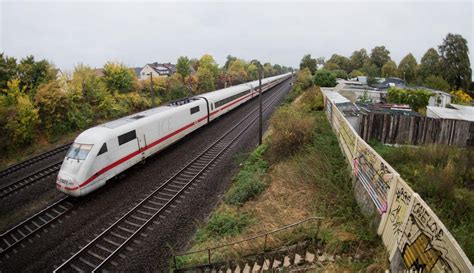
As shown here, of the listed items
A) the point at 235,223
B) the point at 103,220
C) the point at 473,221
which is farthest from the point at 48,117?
the point at 473,221

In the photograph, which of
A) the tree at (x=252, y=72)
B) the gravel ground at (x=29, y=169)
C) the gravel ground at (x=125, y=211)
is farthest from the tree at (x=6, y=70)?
the tree at (x=252, y=72)

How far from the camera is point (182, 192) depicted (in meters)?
12.1

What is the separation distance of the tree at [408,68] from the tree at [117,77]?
4770 cm

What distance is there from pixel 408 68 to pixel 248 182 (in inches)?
2060

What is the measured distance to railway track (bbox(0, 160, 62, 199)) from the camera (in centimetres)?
1251

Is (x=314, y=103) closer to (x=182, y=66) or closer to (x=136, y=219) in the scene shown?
(x=136, y=219)

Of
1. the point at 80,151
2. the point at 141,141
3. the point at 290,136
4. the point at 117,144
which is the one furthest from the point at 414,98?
the point at 80,151

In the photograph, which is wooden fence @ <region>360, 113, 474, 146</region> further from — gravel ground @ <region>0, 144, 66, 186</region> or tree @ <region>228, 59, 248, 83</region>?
tree @ <region>228, 59, 248, 83</region>

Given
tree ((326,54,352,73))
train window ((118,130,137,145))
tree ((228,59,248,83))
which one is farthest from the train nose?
tree ((326,54,352,73))

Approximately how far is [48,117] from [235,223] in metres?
18.0

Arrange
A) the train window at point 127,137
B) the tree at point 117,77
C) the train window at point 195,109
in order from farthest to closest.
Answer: the tree at point 117,77, the train window at point 195,109, the train window at point 127,137

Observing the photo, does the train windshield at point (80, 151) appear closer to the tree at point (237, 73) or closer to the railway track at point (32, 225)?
the railway track at point (32, 225)

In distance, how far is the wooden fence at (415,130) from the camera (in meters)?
12.1

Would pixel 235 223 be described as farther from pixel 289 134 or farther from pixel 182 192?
pixel 289 134
